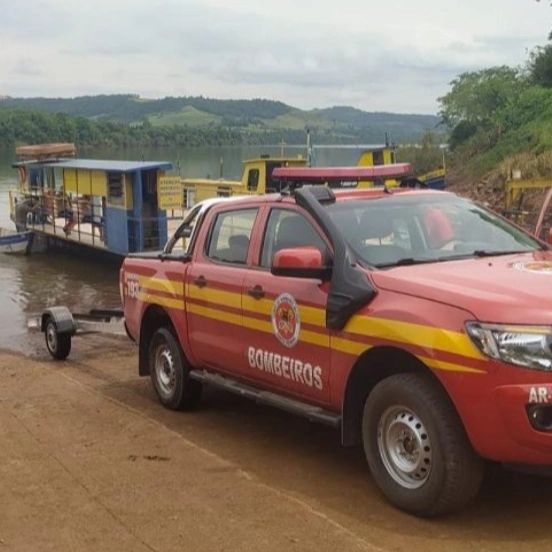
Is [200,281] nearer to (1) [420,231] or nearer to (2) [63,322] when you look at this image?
(1) [420,231]

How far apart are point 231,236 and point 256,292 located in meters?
0.81

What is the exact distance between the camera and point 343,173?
699 cm

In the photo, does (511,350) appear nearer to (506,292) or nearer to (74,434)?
(506,292)

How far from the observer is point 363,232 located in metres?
5.36

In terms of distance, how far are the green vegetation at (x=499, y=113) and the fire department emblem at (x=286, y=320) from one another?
67.9 feet

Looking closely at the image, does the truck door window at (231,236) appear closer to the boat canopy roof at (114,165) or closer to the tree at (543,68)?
the boat canopy roof at (114,165)

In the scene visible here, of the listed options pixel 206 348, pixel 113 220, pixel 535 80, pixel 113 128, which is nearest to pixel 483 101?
pixel 535 80

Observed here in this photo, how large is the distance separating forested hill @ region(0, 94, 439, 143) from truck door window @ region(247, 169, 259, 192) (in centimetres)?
3883

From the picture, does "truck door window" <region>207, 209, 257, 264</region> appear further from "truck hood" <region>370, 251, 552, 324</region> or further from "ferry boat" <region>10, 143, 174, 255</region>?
"ferry boat" <region>10, 143, 174, 255</region>

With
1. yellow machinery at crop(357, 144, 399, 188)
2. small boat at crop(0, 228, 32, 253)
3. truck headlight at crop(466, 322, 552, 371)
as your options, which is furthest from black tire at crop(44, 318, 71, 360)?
small boat at crop(0, 228, 32, 253)

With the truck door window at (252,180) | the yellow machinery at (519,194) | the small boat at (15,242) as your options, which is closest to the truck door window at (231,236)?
the yellow machinery at (519,194)

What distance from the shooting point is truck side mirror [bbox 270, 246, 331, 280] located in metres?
5.01

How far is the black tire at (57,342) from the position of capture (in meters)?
10.2

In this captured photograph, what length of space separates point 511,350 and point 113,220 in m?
20.6
